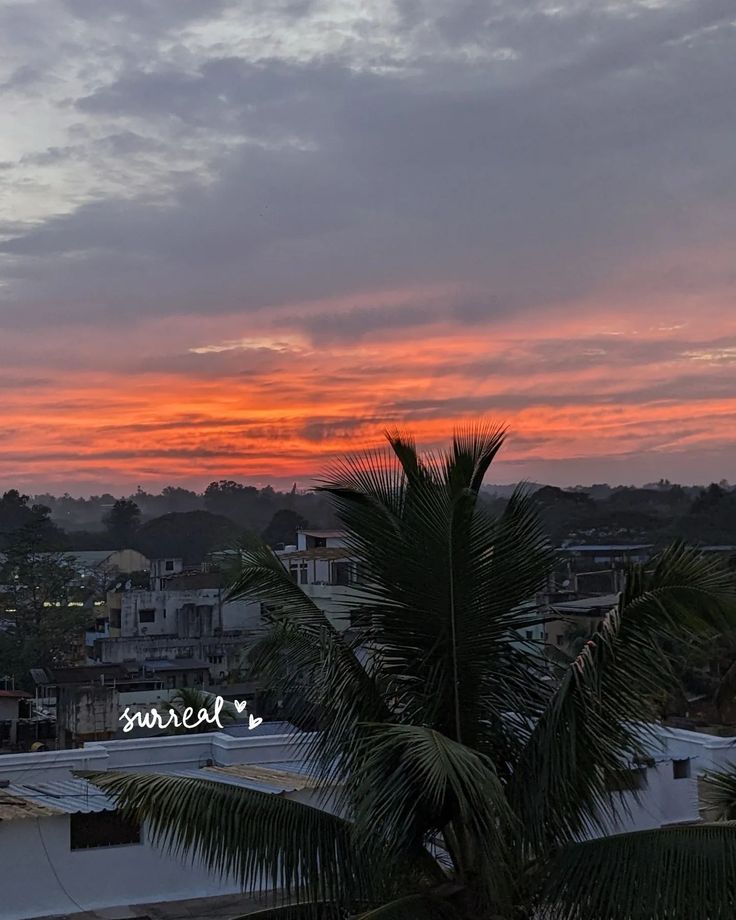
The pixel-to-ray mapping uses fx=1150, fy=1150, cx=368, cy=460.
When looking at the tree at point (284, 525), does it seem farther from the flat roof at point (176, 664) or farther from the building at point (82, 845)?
the building at point (82, 845)

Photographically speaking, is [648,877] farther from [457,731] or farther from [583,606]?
[583,606]

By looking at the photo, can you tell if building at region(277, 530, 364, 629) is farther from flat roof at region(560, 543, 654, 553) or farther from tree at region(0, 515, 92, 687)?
flat roof at region(560, 543, 654, 553)

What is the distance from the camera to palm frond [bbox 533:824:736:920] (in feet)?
19.2

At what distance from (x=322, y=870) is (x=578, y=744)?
163cm

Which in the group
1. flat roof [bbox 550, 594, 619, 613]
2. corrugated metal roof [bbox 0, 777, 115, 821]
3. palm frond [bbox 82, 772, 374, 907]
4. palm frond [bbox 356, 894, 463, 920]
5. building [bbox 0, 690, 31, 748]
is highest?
flat roof [bbox 550, 594, 619, 613]

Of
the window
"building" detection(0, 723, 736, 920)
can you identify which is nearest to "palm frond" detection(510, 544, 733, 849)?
"building" detection(0, 723, 736, 920)

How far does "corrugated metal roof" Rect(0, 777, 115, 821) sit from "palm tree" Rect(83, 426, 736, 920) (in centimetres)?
663

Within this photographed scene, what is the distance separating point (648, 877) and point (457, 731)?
1.30m

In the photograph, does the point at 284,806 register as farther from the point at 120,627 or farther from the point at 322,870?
the point at 120,627

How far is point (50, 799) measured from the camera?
13.8 meters

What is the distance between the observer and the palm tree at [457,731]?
6.09m

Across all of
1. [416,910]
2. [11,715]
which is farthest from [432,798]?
[11,715]

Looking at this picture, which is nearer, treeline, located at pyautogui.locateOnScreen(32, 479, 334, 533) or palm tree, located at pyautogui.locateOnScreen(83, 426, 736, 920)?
palm tree, located at pyautogui.locateOnScreen(83, 426, 736, 920)

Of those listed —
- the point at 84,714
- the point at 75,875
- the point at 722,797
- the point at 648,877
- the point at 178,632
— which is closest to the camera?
the point at 648,877
